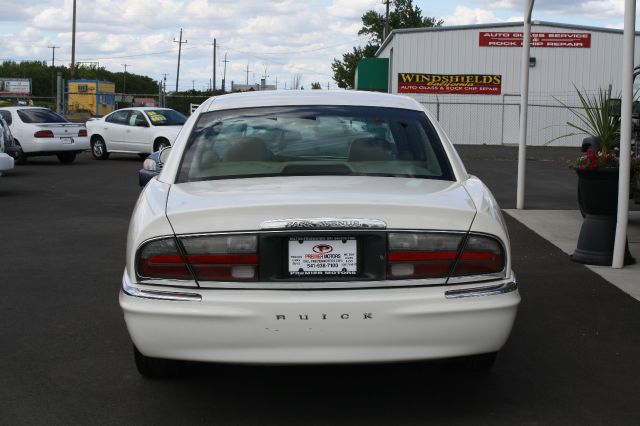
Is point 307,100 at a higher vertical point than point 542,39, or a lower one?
lower

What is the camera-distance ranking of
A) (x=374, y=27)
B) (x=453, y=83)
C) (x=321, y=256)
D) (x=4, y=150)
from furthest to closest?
(x=374, y=27)
(x=453, y=83)
(x=4, y=150)
(x=321, y=256)

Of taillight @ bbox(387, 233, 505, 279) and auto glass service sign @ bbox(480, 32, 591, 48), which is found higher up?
auto glass service sign @ bbox(480, 32, 591, 48)

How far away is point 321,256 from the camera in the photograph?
13.5ft

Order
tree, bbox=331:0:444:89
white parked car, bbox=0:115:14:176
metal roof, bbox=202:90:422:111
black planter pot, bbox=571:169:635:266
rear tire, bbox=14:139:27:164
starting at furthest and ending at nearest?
1. tree, bbox=331:0:444:89
2. rear tire, bbox=14:139:27:164
3. white parked car, bbox=0:115:14:176
4. black planter pot, bbox=571:169:635:266
5. metal roof, bbox=202:90:422:111

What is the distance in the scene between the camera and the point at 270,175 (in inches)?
197

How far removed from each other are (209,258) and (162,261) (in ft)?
0.71

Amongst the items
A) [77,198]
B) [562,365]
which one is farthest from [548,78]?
[562,365]

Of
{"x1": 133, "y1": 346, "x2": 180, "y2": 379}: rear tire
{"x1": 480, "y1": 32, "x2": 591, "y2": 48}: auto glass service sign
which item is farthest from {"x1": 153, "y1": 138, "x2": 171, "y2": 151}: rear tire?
{"x1": 480, "y1": 32, "x2": 591, "y2": 48}: auto glass service sign

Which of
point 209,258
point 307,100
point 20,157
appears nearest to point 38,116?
point 20,157

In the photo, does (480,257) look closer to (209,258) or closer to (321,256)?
(321,256)

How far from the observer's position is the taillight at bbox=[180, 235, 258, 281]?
13.5ft

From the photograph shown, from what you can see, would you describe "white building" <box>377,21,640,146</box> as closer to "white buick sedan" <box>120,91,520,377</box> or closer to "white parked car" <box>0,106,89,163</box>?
"white parked car" <box>0,106,89,163</box>

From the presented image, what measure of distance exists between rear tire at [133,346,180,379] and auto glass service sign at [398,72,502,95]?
124 feet

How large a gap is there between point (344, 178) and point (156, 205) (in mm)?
943
